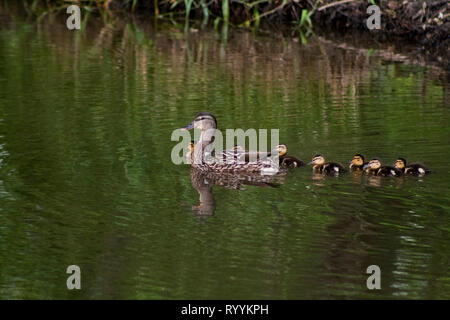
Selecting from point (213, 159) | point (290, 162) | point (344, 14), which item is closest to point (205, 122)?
point (213, 159)

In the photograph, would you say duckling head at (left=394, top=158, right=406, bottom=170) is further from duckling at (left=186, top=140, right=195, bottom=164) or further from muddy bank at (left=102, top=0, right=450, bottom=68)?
muddy bank at (left=102, top=0, right=450, bottom=68)

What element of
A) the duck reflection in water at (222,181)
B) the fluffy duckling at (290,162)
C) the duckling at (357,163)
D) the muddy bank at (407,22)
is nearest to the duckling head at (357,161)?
the duckling at (357,163)

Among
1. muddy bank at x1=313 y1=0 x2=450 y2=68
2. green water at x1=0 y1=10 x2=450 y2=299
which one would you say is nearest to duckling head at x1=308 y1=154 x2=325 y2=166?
green water at x1=0 y1=10 x2=450 y2=299

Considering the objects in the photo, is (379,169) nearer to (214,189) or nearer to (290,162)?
(290,162)

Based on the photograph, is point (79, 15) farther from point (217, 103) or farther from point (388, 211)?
point (388, 211)

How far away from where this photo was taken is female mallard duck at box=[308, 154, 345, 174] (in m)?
8.12

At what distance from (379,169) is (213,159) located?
1.54 m

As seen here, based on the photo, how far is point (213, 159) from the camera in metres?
8.76

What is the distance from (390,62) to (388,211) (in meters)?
7.64

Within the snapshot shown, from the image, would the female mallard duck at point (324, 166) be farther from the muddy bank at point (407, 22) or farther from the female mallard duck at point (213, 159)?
the muddy bank at point (407, 22)

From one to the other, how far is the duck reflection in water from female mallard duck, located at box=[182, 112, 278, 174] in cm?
6

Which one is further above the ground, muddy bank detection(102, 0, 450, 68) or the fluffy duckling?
muddy bank detection(102, 0, 450, 68)

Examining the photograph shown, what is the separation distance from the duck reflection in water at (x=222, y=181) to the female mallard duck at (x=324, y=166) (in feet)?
0.93
